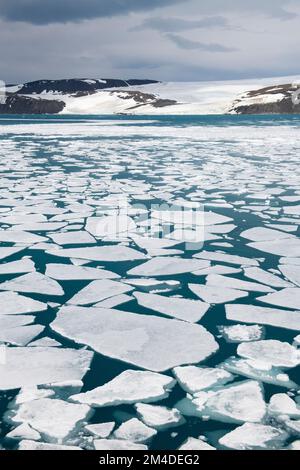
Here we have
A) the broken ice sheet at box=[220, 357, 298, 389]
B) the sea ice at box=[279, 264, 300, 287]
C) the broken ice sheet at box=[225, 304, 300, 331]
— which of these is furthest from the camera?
the sea ice at box=[279, 264, 300, 287]

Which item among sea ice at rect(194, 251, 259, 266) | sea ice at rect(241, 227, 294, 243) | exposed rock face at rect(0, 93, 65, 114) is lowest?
sea ice at rect(194, 251, 259, 266)

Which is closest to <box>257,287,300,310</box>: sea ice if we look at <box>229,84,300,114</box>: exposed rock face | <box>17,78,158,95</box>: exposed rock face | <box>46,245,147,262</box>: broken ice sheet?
<box>46,245,147,262</box>: broken ice sheet

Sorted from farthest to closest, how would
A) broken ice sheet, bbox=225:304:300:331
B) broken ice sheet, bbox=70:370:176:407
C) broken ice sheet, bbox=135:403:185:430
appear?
broken ice sheet, bbox=225:304:300:331 < broken ice sheet, bbox=70:370:176:407 < broken ice sheet, bbox=135:403:185:430

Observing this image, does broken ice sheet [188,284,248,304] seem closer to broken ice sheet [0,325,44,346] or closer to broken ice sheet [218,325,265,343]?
broken ice sheet [218,325,265,343]

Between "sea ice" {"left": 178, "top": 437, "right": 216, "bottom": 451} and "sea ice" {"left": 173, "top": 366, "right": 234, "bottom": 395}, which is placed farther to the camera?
"sea ice" {"left": 173, "top": 366, "right": 234, "bottom": 395}

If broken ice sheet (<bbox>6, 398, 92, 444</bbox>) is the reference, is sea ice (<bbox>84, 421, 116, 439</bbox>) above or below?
below

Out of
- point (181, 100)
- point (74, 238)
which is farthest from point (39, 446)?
point (181, 100)

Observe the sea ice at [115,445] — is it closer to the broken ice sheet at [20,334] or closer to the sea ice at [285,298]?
the broken ice sheet at [20,334]
